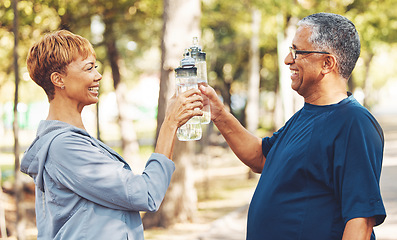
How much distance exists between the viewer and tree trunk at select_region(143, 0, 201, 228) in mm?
8602

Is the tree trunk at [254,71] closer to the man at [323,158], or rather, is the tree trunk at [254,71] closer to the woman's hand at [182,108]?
the man at [323,158]

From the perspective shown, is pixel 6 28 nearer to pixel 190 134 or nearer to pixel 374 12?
pixel 190 134

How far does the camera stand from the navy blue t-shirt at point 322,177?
7.60ft

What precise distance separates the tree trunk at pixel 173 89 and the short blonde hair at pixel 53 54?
19.6ft

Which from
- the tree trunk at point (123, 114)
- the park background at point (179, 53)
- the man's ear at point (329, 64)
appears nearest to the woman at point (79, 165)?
the man's ear at point (329, 64)

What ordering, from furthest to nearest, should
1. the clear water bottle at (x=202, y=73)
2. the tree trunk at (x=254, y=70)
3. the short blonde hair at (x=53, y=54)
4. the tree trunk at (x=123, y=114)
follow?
the tree trunk at (x=123, y=114)
the tree trunk at (x=254, y=70)
the clear water bottle at (x=202, y=73)
the short blonde hair at (x=53, y=54)

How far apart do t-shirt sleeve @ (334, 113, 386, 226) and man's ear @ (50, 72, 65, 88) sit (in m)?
1.42

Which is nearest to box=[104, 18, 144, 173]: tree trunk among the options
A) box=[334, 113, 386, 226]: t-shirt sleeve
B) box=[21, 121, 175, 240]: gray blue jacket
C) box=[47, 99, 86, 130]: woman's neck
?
box=[47, 99, 86, 130]: woman's neck

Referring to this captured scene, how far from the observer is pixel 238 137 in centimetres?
346

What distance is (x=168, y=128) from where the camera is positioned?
2.61m

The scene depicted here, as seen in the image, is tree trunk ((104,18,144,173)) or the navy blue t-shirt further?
tree trunk ((104,18,144,173))

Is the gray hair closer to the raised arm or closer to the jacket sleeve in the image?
the raised arm

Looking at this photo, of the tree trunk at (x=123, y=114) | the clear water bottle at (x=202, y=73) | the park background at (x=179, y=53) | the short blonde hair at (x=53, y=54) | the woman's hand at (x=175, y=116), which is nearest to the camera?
the short blonde hair at (x=53, y=54)

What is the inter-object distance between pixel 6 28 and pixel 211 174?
874cm
